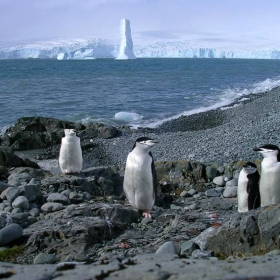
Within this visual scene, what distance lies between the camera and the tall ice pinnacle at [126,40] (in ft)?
378

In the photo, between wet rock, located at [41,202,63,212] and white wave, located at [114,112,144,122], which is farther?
white wave, located at [114,112,144,122]

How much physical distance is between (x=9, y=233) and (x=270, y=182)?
377 centimetres

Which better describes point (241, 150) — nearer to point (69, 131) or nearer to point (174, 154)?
point (174, 154)

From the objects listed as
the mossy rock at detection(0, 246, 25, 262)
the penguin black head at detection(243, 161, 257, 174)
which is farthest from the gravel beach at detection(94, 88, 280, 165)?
the mossy rock at detection(0, 246, 25, 262)

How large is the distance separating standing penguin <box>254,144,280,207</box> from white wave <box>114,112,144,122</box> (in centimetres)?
1993

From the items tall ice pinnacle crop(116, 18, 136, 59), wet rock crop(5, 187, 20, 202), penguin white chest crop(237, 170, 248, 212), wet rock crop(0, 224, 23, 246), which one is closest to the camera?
wet rock crop(0, 224, 23, 246)

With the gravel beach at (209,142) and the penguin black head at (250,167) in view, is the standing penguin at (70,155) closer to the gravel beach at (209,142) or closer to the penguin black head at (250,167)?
the penguin black head at (250,167)

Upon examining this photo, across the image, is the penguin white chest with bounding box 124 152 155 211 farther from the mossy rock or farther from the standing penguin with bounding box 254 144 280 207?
the mossy rock

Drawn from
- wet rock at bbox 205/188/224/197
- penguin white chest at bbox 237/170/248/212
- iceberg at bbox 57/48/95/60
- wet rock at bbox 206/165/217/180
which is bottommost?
wet rock at bbox 205/188/224/197

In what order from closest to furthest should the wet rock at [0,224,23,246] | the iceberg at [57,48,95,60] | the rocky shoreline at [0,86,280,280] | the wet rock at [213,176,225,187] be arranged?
the rocky shoreline at [0,86,280,280]
the wet rock at [0,224,23,246]
the wet rock at [213,176,225,187]
the iceberg at [57,48,95,60]

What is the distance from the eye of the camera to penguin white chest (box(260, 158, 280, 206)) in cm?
662

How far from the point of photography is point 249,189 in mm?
6852

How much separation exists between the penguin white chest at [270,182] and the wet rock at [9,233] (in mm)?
3573

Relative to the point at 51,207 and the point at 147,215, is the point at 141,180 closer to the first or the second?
the point at 147,215
